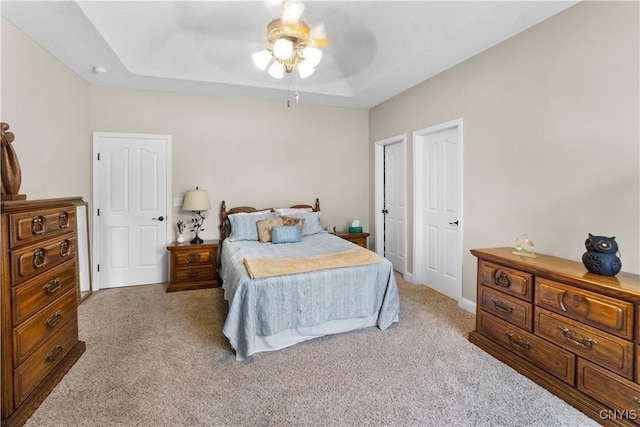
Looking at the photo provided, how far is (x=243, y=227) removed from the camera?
3924mm

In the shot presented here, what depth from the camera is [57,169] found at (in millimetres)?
3090

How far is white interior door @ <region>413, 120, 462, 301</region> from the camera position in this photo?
340 centimetres

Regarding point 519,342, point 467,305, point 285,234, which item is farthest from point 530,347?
point 285,234

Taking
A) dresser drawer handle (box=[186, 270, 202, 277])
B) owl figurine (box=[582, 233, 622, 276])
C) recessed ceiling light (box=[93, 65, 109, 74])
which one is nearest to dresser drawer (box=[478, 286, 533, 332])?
owl figurine (box=[582, 233, 622, 276])

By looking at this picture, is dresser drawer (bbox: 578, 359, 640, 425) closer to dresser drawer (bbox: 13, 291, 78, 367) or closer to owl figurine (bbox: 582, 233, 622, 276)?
owl figurine (bbox: 582, 233, 622, 276)

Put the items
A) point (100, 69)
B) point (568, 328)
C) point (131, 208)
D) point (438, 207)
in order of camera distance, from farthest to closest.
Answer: point (131, 208), point (438, 207), point (100, 69), point (568, 328)

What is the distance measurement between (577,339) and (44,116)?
4572 millimetres

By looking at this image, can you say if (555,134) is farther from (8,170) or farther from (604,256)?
(8,170)

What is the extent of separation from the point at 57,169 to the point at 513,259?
14.0 feet

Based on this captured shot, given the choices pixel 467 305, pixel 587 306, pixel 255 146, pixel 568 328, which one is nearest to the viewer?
pixel 587 306

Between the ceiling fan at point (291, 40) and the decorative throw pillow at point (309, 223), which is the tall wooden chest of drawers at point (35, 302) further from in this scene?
the decorative throw pillow at point (309, 223)

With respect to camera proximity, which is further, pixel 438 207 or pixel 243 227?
pixel 243 227

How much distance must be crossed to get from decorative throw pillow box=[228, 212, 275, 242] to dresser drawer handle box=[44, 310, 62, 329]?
1.94 meters

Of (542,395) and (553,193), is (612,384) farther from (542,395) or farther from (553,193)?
(553,193)
